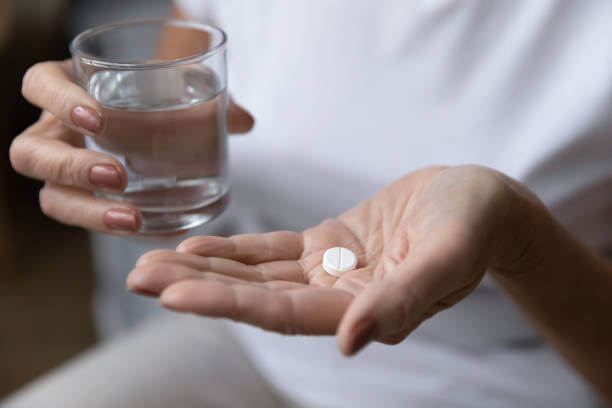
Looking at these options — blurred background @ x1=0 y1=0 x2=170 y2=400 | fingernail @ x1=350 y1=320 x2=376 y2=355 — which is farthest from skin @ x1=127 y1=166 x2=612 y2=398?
blurred background @ x1=0 y1=0 x2=170 y2=400

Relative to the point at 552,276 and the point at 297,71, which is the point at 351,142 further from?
the point at 552,276

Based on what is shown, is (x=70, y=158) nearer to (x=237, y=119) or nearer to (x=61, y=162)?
(x=61, y=162)

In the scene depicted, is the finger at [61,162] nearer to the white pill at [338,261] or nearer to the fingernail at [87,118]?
the fingernail at [87,118]

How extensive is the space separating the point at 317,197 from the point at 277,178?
66 millimetres

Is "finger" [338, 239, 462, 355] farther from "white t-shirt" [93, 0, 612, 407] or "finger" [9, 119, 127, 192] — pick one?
"white t-shirt" [93, 0, 612, 407]

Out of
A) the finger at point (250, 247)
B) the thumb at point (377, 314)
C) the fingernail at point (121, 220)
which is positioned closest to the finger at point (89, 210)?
the fingernail at point (121, 220)

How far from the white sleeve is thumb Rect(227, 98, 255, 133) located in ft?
1.12

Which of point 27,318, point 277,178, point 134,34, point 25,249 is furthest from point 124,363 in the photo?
point 25,249

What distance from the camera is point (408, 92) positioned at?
78 cm

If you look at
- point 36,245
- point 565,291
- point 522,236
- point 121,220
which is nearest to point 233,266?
point 121,220

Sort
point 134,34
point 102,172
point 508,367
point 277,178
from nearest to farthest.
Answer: point 102,172, point 134,34, point 508,367, point 277,178

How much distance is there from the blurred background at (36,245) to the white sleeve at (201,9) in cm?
62

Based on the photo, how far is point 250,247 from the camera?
476 mm

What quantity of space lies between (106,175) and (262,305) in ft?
0.73
